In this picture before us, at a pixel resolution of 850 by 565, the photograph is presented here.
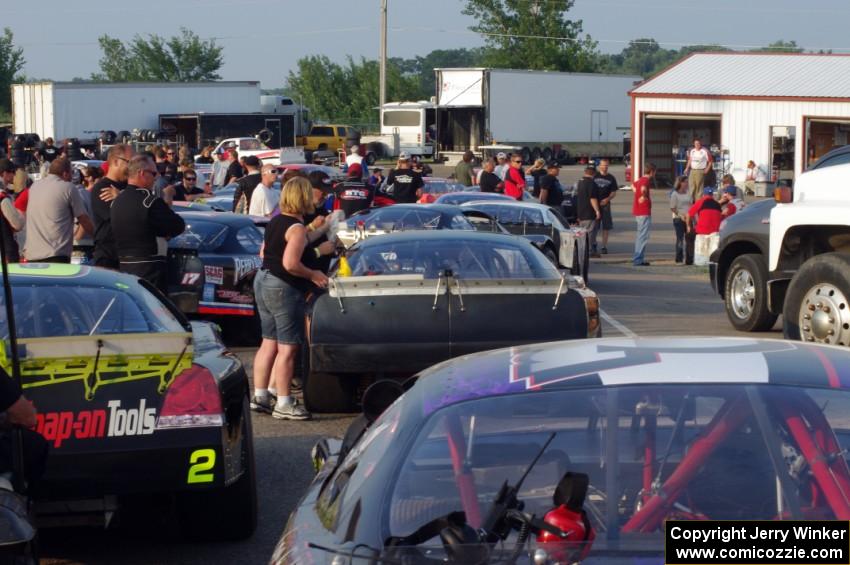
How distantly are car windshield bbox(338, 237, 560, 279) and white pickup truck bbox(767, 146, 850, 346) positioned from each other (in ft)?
9.26

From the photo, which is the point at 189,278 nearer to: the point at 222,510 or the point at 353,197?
the point at 222,510

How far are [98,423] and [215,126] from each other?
50256 mm

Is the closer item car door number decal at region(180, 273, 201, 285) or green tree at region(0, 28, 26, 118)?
car door number decal at region(180, 273, 201, 285)

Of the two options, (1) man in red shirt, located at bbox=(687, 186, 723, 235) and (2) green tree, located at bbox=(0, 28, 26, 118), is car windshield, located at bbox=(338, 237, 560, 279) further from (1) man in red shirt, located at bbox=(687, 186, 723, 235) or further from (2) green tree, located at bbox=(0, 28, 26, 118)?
(2) green tree, located at bbox=(0, 28, 26, 118)

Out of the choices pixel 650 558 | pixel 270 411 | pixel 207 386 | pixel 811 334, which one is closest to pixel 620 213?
pixel 811 334

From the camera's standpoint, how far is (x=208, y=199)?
22.2 m

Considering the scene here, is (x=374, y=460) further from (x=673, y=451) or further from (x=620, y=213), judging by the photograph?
(x=620, y=213)

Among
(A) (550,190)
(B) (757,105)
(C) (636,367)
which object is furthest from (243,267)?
(B) (757,105)

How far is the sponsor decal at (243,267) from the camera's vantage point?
12570mm

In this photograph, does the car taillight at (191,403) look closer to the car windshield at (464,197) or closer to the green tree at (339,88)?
the car windshield at (464,197)

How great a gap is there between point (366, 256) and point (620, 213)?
2713 centimetres

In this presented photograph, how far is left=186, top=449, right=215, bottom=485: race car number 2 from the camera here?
573 centimetres

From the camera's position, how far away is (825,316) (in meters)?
11.0

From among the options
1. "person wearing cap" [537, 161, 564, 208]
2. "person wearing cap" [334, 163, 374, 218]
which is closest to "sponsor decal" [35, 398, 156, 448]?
"person wearing cap" [334, 163, 374, 218]
